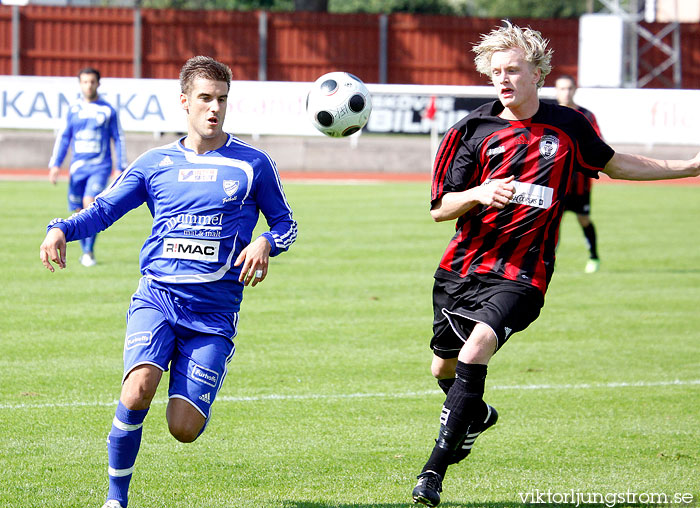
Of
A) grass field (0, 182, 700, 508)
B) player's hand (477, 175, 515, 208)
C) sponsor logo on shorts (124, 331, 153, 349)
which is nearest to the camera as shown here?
sponsor logo on shorts (124, 331, 153, 349)

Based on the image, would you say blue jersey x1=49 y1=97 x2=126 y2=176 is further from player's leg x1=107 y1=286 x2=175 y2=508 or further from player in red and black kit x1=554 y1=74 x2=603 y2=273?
player's leg x1=107 y1=286 x2=175 y2=508

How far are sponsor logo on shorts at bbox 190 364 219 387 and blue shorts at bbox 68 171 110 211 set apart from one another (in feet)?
28.5

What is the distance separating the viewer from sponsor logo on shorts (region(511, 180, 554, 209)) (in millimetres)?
5270

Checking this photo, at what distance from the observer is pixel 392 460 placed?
19.4 feet

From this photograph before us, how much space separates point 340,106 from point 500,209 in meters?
1.76

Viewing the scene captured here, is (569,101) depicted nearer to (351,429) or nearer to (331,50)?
(351,429)

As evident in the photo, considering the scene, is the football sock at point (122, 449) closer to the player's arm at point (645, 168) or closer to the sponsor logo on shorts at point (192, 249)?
the sponsor logo on shorts at point (192, 249)

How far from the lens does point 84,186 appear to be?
1324 centimetres

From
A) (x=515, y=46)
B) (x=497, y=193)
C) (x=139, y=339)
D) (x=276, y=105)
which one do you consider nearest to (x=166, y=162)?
(x=139, y=339)

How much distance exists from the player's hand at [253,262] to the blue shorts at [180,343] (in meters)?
0.34

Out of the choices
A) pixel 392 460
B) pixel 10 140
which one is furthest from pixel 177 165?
pixel 10 140

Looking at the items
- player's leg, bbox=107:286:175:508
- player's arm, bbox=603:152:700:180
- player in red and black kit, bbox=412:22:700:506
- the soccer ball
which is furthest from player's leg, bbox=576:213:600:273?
player's leg, bbox=107:286:175:508

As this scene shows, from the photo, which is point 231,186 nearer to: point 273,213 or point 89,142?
point 273,213

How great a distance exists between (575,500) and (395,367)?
3019mm
